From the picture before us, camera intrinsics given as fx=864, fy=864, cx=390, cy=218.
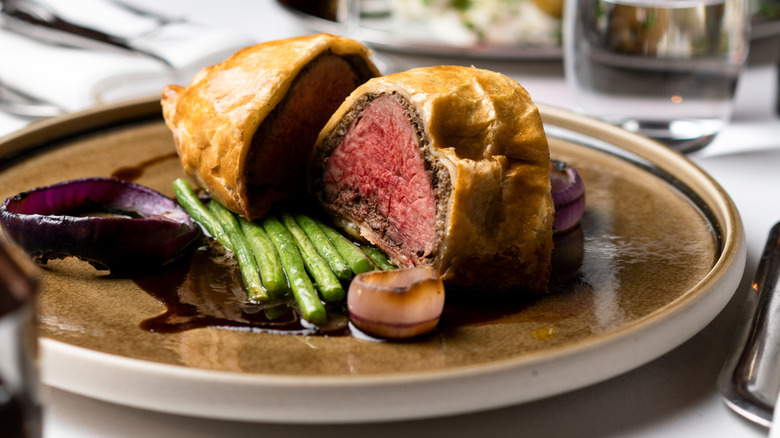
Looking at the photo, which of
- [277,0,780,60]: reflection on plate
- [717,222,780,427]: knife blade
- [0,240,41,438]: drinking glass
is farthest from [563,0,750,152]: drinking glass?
[0,240,41,438]: drinking glass

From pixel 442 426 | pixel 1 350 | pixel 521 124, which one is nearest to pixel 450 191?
pixel 521 124

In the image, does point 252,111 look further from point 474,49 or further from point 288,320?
point 474,49

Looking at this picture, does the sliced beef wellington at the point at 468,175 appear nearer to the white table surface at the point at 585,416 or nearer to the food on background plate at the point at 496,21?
the white table surface at the point at 585,416

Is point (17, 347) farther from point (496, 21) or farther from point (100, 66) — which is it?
point (496, 21)

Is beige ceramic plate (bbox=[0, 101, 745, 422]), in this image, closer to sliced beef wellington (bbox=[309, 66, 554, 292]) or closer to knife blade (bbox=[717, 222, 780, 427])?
knife blade (bbox=[717, 222, 780, 427])

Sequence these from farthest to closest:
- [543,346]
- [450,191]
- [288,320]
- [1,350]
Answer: [450,191] → [288,320] → [543,346] → [1,350]
